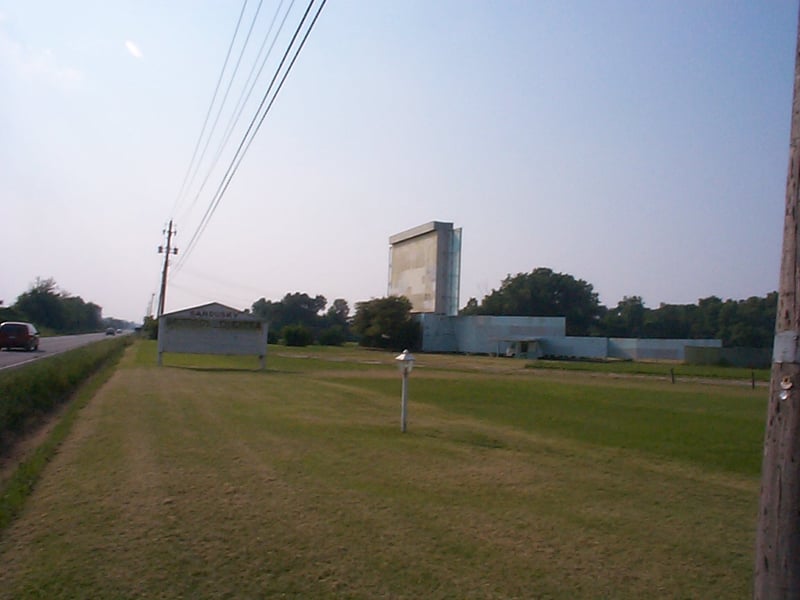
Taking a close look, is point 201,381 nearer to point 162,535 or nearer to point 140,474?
point 140,474

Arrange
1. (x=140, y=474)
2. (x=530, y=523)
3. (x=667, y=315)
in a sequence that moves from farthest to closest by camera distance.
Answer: (x=667, y=315), (x=140, y=474), (x=530, y=523)

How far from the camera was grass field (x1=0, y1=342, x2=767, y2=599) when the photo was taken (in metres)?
6.54

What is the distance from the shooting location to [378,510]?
879 centimetres

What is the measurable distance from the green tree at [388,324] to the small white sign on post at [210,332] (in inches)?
1992

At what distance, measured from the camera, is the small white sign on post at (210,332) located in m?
35.2

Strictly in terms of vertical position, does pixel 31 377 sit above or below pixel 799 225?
below

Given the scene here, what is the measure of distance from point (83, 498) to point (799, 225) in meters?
7.80

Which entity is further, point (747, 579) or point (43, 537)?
point (43, 537)

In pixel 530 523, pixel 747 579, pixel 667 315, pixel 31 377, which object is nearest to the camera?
pixel 747 579

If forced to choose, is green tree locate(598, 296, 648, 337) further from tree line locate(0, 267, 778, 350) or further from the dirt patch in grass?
the dirt patch in grass

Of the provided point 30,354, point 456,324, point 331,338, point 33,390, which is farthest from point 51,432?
point 331,338

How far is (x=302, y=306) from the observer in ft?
467

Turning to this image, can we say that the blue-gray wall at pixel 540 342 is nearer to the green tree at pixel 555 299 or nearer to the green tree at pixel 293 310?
the green tree at pixel 555 299

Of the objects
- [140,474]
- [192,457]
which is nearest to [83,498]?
[140,474]
